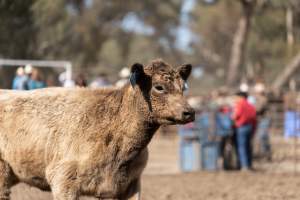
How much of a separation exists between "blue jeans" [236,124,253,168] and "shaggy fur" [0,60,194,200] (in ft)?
33.1

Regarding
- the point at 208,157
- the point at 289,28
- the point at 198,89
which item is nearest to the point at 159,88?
the point at 208,157

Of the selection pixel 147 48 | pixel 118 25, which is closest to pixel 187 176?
pixel 118 25

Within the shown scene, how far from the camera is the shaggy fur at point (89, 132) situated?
278 inches

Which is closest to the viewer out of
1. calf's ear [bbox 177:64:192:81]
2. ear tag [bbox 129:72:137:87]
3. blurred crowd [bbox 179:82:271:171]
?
ear tag [bbox 129:72:137:87]

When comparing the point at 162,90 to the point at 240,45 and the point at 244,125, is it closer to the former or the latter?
the point at 244,125

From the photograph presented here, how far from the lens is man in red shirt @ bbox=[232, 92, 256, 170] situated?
1727 centimetres

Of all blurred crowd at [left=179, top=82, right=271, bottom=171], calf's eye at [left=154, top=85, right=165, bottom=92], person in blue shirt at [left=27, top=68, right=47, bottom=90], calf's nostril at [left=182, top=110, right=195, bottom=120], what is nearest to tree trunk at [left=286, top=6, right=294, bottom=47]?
blurred crowd at [left=179, top=82, right=271, bottom=171]

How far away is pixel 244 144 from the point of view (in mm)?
17375

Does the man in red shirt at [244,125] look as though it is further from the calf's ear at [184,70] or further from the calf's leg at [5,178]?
the calf's leg at [5,178]

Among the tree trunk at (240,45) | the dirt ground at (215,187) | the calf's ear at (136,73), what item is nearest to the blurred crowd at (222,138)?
the dirt ground at (215,187)

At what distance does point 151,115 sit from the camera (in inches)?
282

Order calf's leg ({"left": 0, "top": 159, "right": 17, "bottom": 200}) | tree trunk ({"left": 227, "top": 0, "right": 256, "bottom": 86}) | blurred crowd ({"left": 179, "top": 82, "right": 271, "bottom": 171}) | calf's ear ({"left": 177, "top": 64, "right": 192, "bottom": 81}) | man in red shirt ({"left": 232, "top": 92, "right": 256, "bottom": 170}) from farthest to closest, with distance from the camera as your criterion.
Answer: tree trunk ({"left": 227, "top": 0, "right": 256, "bottom": 86})
blurred crowd ({"left": 179, "top": 82, "right": 271, "bottom": 171})
man in red shirt ({"left": 232, "top": 92, "right": 256, "bottom": 170})
calf's leg ({"left": 0, "top": 159, "right": 17, "bottom": 200})
calf's ear ({"left": 177, "top": 64, "right": 192, "bottom": 81})

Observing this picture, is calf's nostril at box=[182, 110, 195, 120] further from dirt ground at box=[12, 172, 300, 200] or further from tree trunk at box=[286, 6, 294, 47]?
tree trunk at box=[286, 6, 294, 47]

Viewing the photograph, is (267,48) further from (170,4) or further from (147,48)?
(147,48)
